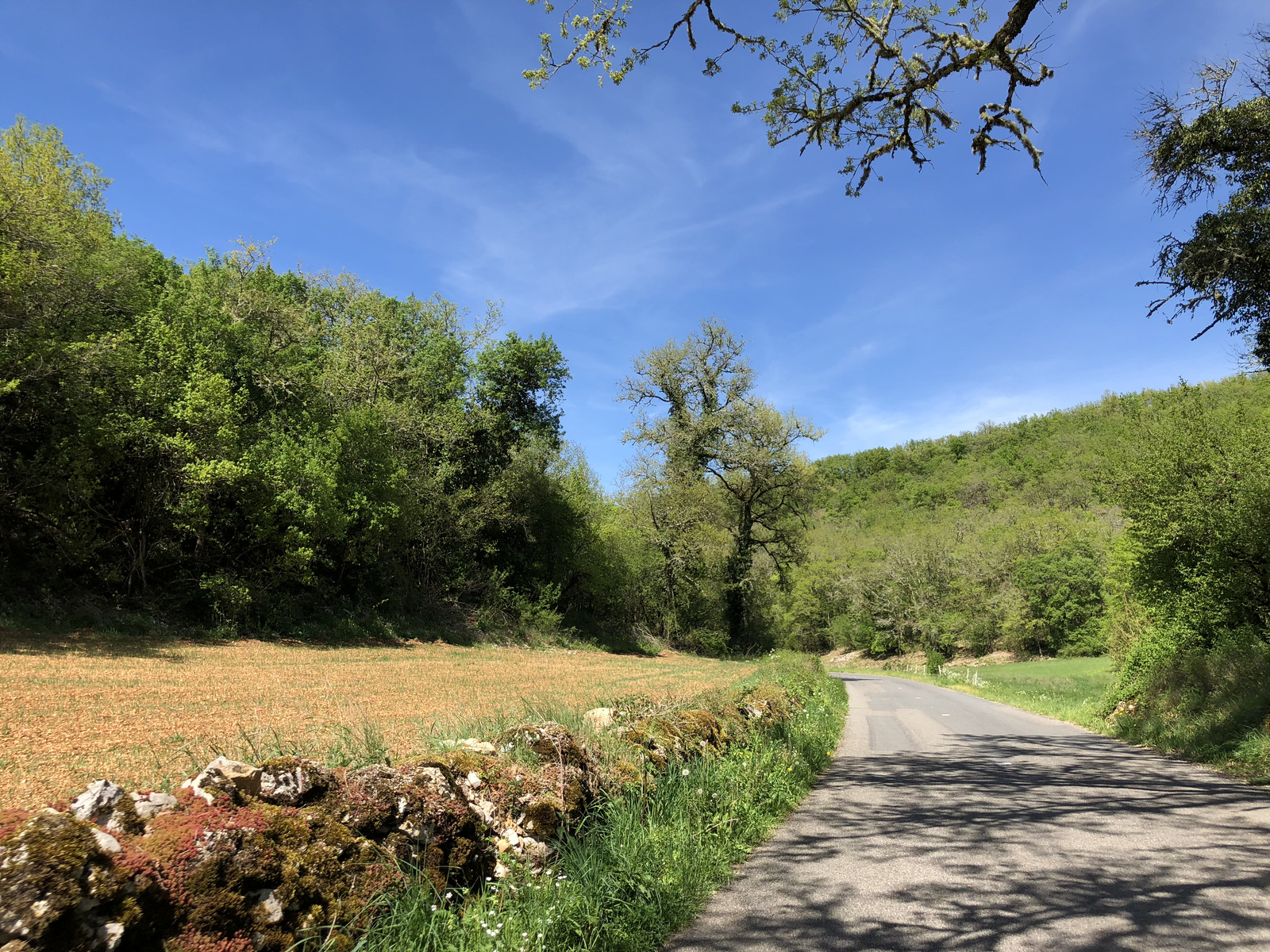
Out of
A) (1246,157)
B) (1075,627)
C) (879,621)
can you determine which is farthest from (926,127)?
(879,621)

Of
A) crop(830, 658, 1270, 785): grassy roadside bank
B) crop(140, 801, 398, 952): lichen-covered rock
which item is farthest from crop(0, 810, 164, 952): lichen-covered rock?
crop(830, 658, 1270, 785): grassy roadside bank

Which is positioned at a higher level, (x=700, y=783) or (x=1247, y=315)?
(x=1247, y=315)

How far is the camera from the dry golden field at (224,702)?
5.54 m

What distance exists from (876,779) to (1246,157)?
9.09 metres

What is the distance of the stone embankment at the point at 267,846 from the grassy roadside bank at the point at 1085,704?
8.90 meters

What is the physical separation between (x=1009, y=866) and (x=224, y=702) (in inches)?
394

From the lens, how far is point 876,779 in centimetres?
841

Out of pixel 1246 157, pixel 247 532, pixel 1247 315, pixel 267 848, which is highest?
pixel 1246 157

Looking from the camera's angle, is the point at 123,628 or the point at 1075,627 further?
the point at 1075,627

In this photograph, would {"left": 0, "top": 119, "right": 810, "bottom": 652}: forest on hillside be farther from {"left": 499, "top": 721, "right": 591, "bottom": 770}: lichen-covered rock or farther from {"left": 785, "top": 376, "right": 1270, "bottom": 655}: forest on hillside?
{"left": 499, "top": 721, "right": 591, "bottom": 770}: lichen-covered rock

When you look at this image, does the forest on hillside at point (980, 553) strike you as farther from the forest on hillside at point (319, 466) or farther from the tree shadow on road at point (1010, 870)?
the tree shadow on road at point (1010, 870)

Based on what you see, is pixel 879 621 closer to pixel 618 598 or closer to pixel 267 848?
pixel 618 598

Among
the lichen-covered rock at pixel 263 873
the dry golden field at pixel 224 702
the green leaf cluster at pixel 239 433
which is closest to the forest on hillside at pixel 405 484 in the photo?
the green leaf cluster at pixel 239 433

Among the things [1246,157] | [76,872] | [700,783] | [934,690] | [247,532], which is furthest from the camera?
[934,690]
